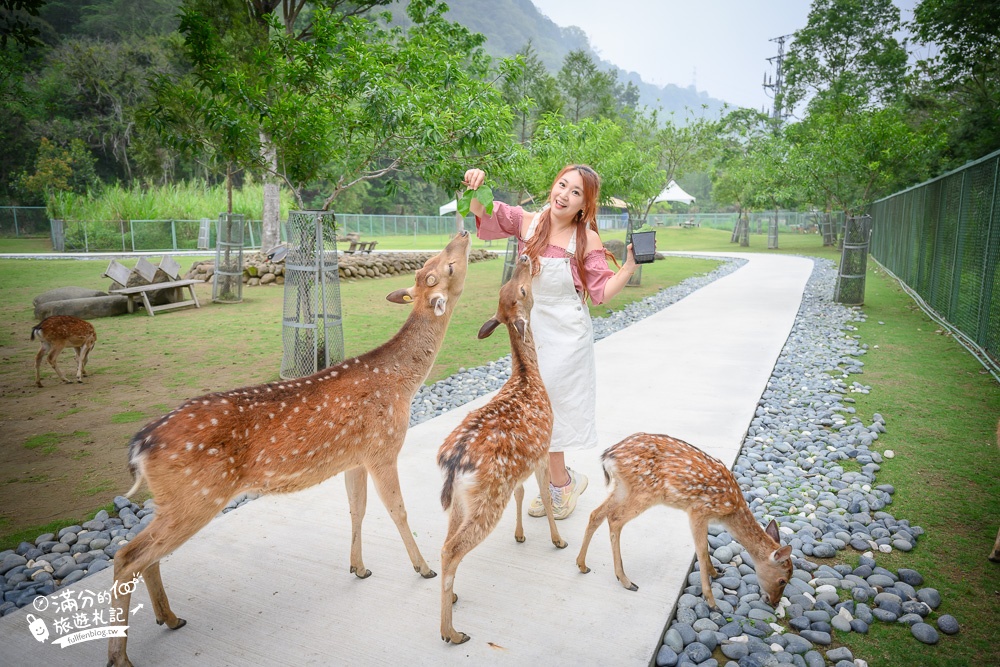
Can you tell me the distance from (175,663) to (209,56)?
Answer: 5923 millimetres

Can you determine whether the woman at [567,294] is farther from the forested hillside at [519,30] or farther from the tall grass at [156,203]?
the forested hillside at [519,30]

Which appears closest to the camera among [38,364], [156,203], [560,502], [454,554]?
[454,554]

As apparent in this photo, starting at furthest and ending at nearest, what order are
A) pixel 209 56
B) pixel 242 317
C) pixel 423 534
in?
pixel 242 317
pixel 209 56
pixel 423 534

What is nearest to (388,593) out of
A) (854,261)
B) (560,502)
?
(560,502)

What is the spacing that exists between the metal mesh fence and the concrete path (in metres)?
4.84

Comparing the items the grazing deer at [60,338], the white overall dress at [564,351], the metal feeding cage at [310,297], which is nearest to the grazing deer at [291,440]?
the white overall dress at [564,351]

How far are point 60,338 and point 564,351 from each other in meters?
5.63

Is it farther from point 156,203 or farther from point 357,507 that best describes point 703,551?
point 156,203

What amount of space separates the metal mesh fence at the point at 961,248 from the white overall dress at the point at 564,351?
19.6 ft

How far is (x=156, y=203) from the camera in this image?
1591cm

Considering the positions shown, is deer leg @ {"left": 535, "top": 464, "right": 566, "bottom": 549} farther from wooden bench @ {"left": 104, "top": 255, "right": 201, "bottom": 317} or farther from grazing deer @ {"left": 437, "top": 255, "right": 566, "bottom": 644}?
wooden bench @ {"left": 104, "top": 255, "right": 201, "bottom": 317}

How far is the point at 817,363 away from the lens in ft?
23.7

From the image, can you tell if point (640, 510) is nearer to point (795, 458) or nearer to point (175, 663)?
point (175, 663)

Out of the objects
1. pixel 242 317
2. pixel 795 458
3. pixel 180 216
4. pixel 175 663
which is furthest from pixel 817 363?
pixel 180 216
